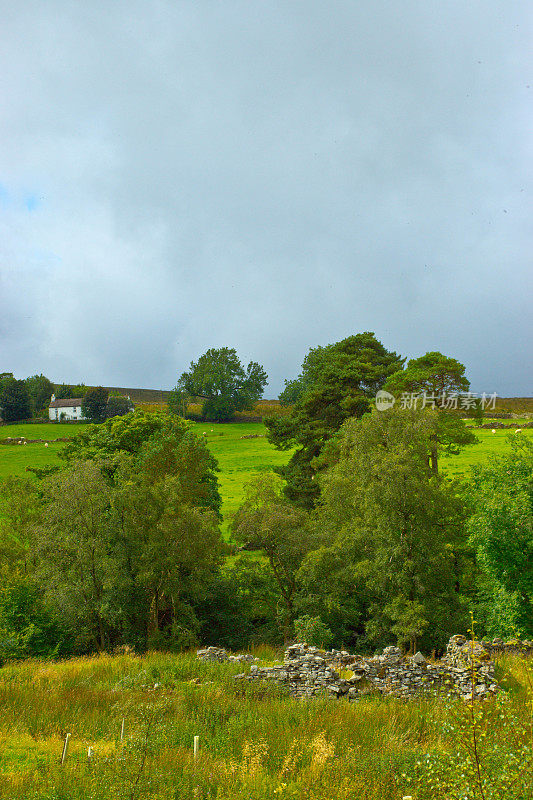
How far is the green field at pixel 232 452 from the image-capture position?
49.0m

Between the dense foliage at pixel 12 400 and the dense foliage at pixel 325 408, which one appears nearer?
the dense foliage at pixel 325 408

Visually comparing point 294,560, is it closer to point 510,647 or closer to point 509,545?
point 509,545

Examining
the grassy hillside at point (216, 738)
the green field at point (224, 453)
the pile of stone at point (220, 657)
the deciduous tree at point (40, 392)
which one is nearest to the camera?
the grassy hillside at point (216, 738)

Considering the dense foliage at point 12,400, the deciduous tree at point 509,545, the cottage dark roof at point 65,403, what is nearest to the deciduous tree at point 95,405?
the dense foliage at point 12,400

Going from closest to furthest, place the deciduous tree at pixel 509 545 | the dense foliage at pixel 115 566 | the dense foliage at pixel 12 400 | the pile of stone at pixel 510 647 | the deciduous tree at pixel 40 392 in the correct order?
the pile of stone at pixel 510 647 → the deciduous tree at pixel 509 545 → the dense foliage at pixel 115 566 → the dense foliage at pixel 12 400 → the deciduous tree at pixel 40 392

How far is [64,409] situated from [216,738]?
11472 cm

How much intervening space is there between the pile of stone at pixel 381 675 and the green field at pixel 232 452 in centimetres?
2193

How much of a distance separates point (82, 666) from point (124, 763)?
9.73 meters

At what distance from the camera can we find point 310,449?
3862 cm

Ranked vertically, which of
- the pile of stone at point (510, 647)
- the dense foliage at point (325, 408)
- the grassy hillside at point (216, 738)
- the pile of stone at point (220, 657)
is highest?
the dense foliage at point (325, 408)

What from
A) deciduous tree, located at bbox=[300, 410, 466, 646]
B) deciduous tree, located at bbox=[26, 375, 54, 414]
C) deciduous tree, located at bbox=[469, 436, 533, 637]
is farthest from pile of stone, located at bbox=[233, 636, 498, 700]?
deciduous tree, located at bbox=[26, 375, 54, 414]

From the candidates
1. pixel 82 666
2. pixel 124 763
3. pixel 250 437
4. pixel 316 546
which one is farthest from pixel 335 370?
pixel 250 437

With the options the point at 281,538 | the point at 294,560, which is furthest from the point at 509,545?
the point at 281,538

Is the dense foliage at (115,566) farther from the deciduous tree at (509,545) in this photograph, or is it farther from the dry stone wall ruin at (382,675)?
the deciduous tree at (509,545)
